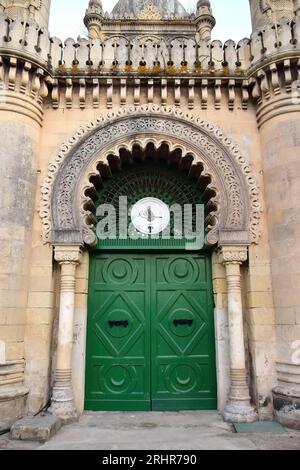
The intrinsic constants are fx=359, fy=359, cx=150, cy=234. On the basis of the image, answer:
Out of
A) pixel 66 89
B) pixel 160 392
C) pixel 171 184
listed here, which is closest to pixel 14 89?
pixel 66 89

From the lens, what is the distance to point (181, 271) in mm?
6520

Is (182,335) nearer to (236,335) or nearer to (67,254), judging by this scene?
(236,335)

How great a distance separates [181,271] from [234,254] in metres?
1.11

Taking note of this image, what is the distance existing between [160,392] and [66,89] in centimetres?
552

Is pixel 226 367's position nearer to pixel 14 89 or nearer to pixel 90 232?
pixel 90 232

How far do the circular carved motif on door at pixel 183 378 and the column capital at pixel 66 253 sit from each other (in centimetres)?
248

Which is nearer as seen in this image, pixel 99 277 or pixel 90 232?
pixel 90 232

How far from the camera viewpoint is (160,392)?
6066 mm

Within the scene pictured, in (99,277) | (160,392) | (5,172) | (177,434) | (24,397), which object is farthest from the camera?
(99,277)

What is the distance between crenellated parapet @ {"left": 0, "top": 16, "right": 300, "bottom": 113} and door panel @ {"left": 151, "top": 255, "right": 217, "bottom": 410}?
3038 mm

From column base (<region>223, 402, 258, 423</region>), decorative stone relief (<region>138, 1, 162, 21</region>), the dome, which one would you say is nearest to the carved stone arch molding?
column base (<region>223, 402, 258, 423</region>)

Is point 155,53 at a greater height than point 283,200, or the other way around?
point 155,53

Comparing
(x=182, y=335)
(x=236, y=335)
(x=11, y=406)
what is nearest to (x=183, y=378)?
(x=182, y=335)

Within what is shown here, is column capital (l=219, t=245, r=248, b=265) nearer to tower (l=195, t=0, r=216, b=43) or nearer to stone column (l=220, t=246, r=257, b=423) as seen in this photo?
stone column (l=220, t=246, r=257, b=423)
